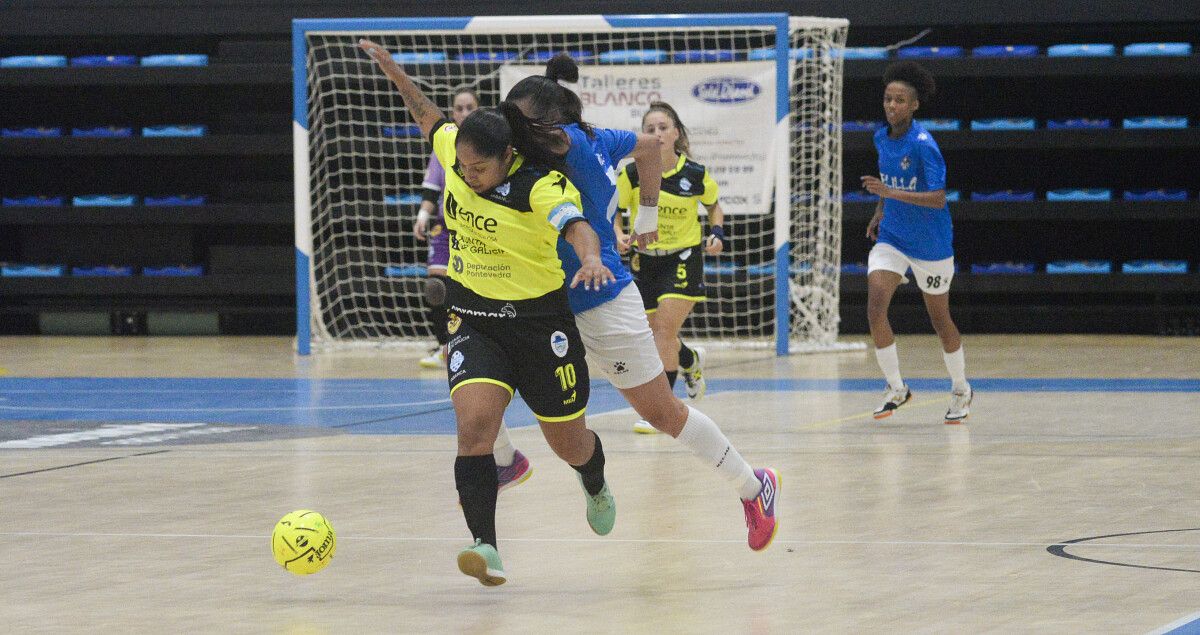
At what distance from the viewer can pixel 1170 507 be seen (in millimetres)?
5578

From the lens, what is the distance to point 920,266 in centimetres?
851

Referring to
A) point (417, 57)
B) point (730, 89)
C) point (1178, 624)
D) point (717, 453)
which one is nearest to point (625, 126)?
point (730, 89)

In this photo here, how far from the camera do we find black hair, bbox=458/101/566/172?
172 inches

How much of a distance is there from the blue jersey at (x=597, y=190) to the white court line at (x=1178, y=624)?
1.91 meters

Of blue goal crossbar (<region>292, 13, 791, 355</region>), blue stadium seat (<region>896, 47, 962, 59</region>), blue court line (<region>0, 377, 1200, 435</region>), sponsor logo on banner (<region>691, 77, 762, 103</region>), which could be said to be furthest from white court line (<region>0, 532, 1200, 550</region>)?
blue stadium seat (<region>896, 47, 962, 59</region>)

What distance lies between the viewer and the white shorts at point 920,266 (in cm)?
847

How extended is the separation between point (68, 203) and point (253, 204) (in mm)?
2216

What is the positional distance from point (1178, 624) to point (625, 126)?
10.1 metres

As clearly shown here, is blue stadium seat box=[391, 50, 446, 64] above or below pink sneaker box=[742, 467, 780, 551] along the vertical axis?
above

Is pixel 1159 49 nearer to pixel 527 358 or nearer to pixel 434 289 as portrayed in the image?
pixel 434 289

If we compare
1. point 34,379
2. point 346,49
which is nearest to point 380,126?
point 346,49

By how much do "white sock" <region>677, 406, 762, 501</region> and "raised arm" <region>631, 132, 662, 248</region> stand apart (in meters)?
0.97

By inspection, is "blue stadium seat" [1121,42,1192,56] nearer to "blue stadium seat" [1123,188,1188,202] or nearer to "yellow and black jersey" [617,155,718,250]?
"blue stadium seat" [1123,188,1188,202]

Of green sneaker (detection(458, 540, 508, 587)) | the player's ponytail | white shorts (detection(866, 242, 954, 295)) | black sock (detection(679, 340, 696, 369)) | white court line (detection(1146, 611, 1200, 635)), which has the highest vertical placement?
the player's ponytail
